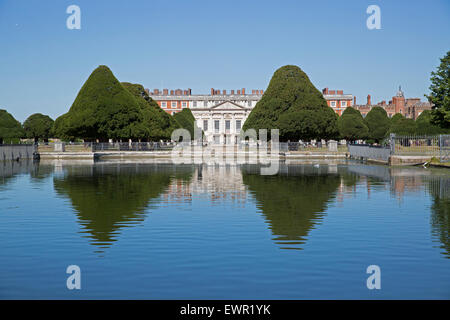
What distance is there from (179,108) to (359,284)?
5855 inches

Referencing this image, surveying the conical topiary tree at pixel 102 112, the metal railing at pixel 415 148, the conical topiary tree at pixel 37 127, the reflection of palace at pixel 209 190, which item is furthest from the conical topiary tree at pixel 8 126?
the reflection of palace at pixel 209 190

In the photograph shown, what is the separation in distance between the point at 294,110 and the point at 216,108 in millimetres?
88885

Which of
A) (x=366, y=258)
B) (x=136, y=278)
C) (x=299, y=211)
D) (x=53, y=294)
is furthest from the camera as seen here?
(x=299, y=211)

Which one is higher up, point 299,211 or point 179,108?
point 179,108

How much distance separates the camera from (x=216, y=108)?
149125mm

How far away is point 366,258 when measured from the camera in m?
9.31

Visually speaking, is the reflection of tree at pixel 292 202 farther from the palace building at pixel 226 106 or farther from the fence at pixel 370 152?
the palace building at pixel 226 106

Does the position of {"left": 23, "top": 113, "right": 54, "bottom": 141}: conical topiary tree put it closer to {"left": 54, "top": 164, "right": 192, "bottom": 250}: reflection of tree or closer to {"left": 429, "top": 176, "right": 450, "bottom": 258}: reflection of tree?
{"left": 54, "top": 164, "right": 192, "bottom": 250}: reflection of tree

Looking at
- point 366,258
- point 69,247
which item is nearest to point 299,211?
point 366,258

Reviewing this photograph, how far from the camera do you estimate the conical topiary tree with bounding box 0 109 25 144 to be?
91375 mm

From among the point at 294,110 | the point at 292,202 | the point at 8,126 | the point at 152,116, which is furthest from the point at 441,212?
the point at 8,126

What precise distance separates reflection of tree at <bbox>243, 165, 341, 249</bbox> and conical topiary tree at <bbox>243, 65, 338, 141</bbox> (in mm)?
32909

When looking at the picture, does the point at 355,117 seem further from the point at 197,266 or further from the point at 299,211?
the point at 197,266

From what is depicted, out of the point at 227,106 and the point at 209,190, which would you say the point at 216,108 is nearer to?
the point at 227,106
